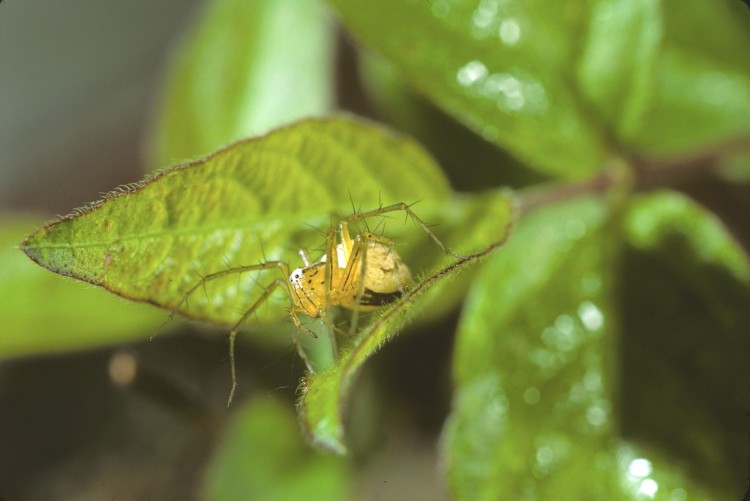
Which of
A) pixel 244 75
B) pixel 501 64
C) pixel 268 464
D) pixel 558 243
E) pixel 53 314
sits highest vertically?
pixel 501 64

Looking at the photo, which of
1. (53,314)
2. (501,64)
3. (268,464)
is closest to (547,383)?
(501,64)

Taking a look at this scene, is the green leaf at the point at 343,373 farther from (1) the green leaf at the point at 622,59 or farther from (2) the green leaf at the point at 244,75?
(2) the green leaf at the point at 244,75

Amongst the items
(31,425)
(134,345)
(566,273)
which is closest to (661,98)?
(566,273)

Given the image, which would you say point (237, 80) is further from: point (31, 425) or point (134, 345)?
point (31, 425)

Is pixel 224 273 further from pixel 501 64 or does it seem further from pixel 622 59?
pixel 622 59

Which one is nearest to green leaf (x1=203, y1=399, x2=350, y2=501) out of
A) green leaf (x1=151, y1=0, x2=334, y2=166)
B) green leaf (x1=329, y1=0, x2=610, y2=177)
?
green leaf (x1=151, y1=0, x2=334, y2=166)

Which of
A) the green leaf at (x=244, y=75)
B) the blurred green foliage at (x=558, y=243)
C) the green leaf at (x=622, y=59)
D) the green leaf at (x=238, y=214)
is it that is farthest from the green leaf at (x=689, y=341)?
the green leaf at (x=244, y=75)
